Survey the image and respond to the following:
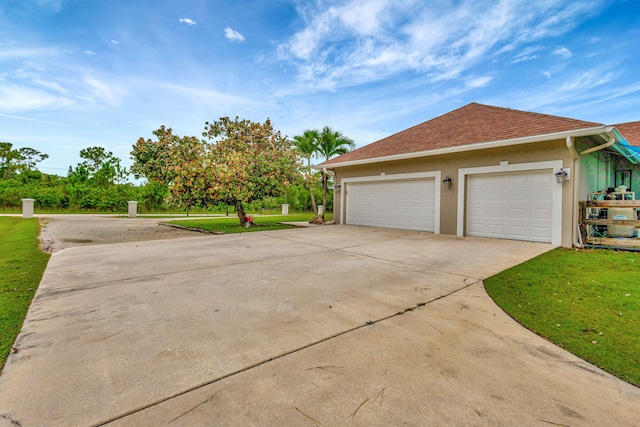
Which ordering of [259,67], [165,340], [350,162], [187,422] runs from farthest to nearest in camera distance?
[259,67] < [350,162] < [165,340] < [187,422]

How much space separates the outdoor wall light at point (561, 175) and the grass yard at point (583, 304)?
7.40 ft

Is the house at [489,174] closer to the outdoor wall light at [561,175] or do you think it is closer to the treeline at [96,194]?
the outdoor wall light at [561,175]

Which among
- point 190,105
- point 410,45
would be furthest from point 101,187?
point 410,45

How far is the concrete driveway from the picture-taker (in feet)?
5.11

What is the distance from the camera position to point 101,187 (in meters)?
22.6

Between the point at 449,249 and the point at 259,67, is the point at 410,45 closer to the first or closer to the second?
the point at 259,67

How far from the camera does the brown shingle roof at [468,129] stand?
25.2 ft

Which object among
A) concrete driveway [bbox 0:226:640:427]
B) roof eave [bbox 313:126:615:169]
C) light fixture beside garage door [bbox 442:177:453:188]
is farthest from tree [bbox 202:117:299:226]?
concrete driveway [bbox 0:226:640:427]

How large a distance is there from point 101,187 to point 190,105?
13.5m

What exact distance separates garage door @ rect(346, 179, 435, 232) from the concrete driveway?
6114 millimetres

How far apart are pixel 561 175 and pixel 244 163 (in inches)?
370

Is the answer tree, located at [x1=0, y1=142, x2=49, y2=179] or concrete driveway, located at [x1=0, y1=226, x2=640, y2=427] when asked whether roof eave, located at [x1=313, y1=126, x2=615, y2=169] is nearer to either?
concrete driveway, located at [x1=0, y1=226, x2=640, y2=427]

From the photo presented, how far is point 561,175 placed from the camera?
707 centimetres

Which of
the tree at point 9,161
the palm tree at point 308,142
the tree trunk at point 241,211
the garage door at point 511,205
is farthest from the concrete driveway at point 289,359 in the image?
the tree at point 9,161
